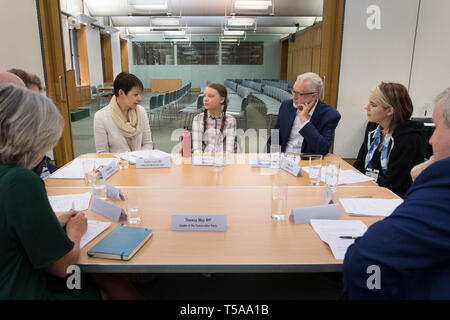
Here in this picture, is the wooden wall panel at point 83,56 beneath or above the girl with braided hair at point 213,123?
above

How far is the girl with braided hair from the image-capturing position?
3143 mm

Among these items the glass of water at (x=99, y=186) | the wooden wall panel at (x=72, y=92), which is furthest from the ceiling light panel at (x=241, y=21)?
the glass of water at (x=99, y=186)

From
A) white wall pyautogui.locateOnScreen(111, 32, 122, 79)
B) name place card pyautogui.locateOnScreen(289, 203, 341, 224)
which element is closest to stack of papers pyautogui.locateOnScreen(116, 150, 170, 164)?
name place card pyautogui.locateOnScreen(289, 203, 341, 224)

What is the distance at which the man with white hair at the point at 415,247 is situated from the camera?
87cm

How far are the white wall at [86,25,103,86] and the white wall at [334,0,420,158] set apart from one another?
10.4 m

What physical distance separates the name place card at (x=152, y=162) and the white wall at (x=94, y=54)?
36.6ft

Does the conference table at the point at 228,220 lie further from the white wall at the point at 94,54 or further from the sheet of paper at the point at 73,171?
the white wall at the point at 94,54

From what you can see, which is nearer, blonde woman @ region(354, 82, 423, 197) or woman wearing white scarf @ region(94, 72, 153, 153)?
blonde woman @ region(354, 82, 423, 197)

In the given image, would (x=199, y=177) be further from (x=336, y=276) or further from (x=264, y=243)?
(x=336, y=276)

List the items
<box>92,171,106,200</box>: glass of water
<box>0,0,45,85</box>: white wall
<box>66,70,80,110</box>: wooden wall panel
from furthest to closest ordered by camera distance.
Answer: <box>66,70,80,110</box>: wooden wall panel
<box>0,0,45,85</box>: white wall
<box>92,171,106,200</box>: glass of water

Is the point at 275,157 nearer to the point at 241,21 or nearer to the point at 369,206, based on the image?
the point at 369,206

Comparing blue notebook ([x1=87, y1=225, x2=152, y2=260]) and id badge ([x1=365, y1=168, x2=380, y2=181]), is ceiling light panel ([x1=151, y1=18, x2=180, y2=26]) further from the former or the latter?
blue notebook ([x1=87, y1=225, x2=152, y2=260])

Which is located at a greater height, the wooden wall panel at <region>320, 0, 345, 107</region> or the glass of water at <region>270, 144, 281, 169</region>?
the wooden wall panel at <region>320, 0, 345, 107</region>
